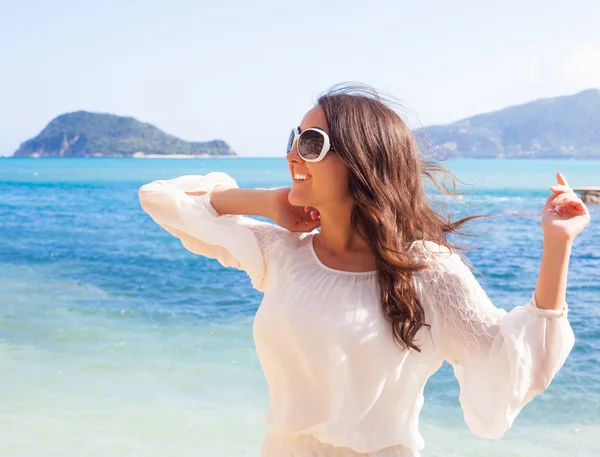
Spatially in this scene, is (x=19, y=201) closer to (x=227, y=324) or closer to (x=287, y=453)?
(x=227, y=324)

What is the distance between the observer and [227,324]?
30.8 feet

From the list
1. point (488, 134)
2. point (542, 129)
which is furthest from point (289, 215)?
point (542, 129)

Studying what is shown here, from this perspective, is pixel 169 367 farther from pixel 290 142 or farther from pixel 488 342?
pixel 488 342

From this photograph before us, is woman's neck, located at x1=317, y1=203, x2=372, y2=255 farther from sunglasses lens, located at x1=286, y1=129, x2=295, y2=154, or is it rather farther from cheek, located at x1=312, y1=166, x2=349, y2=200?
sunglasses lens, located at x1=286, y1=129, x2=295, y2=154

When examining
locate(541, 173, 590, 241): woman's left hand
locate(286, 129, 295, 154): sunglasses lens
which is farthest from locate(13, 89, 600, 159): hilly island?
locate(541, 173, 590, 241): woman's left hand

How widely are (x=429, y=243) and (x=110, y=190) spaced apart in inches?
1871

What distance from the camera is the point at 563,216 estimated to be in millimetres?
1708

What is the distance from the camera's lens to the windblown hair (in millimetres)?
1878

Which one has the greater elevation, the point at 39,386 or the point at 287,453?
the point at 287,453

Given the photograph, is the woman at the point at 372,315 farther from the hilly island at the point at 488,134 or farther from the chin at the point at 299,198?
the hilly island at the point at 488,134

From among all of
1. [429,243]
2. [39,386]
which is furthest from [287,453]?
[39,386]

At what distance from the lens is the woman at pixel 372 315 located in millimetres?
1839

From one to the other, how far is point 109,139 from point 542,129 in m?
81.6

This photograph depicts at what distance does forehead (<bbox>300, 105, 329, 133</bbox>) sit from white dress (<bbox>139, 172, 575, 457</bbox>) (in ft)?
1.22
